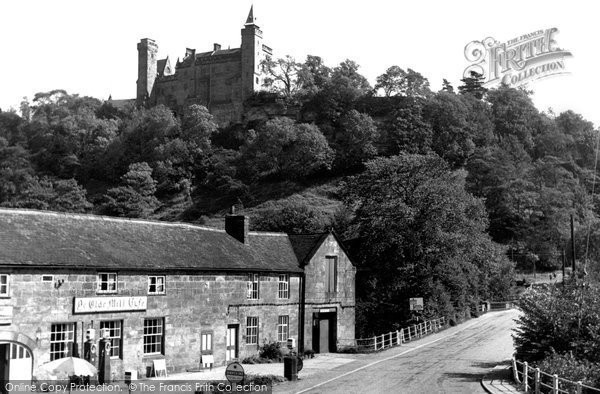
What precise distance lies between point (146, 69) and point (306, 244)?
5030 inches

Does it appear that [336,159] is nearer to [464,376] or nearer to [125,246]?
[125,246]

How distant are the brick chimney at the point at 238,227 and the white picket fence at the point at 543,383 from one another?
15570 millimetres

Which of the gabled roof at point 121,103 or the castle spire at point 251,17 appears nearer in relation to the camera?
the castle spire at point 251,17

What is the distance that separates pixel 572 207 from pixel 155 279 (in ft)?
260

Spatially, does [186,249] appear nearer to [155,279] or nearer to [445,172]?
[155,279]

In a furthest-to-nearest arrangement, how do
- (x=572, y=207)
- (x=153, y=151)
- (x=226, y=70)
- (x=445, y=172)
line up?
(x=226, y=70) < (x=153, y=151) < (x=572, y=207) < (x=445, y=172)

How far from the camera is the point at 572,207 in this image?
320 ft

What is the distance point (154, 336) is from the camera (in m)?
30.4

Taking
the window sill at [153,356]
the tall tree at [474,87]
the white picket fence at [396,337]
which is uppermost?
the tall tree at [474,87]

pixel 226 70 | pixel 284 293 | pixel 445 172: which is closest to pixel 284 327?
pixel 284 293

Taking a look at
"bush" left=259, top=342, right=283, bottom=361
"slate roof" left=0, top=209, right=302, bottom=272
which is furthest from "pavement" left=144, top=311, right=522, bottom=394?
"slate roof" left=0, top=209, right=302, bottom=272

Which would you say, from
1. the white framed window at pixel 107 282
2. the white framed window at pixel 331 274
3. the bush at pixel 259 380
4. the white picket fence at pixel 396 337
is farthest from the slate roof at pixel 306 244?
the white framed window at pixel 107 282

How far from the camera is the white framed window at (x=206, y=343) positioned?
3275 cm

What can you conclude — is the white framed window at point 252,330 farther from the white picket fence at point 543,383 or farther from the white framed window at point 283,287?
the white picket fence at point 543,383
